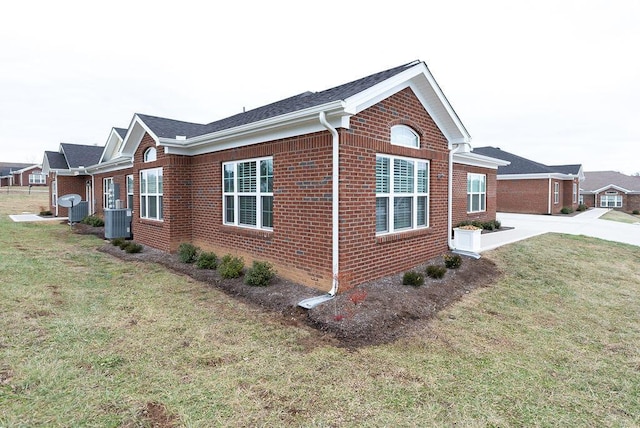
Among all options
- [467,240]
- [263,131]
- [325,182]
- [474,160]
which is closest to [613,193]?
[474,160]

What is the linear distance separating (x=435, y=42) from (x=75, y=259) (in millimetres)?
15048

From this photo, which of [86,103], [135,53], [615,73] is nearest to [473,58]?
[615,73]

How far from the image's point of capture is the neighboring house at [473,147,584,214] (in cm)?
2477

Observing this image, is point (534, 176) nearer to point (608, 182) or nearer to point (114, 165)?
point (608, 182)

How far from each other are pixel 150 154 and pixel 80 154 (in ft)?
Answer: 53.6

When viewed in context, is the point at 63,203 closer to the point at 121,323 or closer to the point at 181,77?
the point at 181,77

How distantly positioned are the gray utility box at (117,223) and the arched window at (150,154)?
2.83m

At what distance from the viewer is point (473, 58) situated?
1473 centimetres

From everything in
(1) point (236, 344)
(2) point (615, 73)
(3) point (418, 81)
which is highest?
(2) point (615, 73)

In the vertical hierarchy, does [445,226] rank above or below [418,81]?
below

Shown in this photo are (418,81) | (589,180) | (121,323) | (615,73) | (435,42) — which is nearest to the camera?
(121,323)

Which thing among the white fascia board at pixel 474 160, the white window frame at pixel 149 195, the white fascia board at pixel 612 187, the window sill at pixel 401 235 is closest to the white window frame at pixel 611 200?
the white fascia board at pixel 612 187

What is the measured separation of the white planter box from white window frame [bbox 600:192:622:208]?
140 feet

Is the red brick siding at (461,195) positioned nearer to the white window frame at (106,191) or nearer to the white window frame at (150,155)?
the white window frame at (150,155)
